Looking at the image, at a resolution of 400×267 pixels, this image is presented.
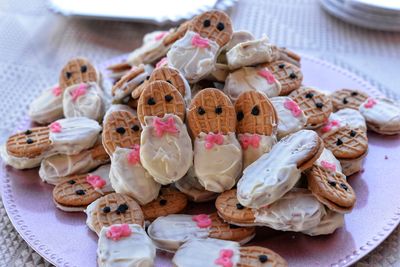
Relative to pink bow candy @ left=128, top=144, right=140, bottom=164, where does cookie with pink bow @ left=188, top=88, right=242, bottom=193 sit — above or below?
above

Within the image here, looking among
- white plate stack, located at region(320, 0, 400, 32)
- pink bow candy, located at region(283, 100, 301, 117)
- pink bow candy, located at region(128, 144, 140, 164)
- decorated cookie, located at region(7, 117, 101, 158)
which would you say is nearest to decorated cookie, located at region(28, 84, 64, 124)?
decorated cookie, located at region(7, 117, 101, 158)

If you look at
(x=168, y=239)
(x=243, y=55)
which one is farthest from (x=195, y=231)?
(x=243, y=55)

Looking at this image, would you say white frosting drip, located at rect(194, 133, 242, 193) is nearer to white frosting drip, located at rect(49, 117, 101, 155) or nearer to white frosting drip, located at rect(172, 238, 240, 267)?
white frosting drip, located at rect(172, 238, 240, 267)

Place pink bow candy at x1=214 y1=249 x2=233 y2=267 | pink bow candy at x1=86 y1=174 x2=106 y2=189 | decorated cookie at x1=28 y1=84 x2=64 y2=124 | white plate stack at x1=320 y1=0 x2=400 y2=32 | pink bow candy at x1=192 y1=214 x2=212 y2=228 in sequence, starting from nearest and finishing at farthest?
pink bow candy at x1=214 y1=249 x2=233 y2=267
pink bow candy at x1=192 y1=214 x2=212 y2=228
pink bow candy at x1=86 y1=174 x2=106 y2=189
decorated cookie at x1=28 y1=84 x2=64 y2=124
white plate stack at x1=320 y1=0 x2=400 y2=32

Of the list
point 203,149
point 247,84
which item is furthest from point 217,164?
point 247,84

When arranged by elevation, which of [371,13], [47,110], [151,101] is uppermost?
[151,101]

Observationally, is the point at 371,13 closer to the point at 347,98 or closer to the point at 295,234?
the point at 347,98
